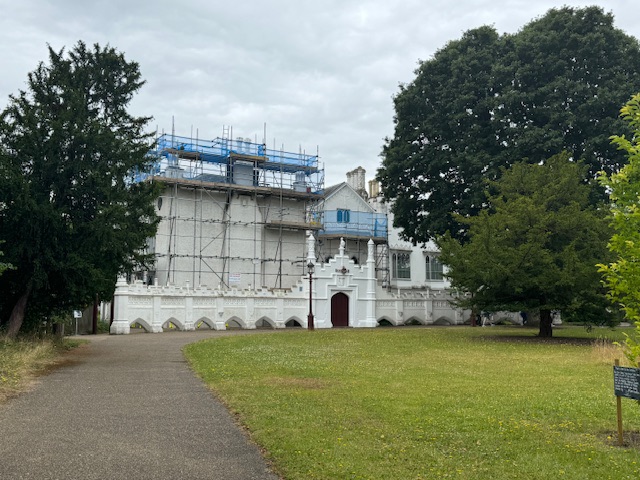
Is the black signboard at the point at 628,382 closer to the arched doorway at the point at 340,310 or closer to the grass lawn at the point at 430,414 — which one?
the grass lawn at the point at 430,414

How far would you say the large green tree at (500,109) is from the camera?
34.0m

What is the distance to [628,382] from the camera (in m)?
8.09

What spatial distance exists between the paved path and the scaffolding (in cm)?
2924

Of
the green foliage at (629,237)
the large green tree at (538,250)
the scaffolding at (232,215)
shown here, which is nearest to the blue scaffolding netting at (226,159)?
the scaffolding at (232,215)

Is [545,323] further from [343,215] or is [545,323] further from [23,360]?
[343,215]

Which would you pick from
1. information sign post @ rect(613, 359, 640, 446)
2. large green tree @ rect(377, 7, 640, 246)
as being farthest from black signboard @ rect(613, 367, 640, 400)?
large green tree @ rect(377, 7, 640, 246)

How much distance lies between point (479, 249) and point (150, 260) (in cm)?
1392

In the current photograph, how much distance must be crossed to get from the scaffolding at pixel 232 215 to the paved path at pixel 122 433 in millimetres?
29242

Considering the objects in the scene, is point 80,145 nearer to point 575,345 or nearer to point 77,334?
point 77,334

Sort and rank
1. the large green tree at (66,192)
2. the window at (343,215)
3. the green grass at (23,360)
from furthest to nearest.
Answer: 1. the window at (343,215)
2. the large green tree at (66,192)
3. the green grass at (23,360)

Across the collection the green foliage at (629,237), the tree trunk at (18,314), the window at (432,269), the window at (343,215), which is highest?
the window at (343,215)

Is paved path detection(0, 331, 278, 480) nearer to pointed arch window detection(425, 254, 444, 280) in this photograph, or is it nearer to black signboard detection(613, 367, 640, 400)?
black signboard detection(613, 367, 640, 400)

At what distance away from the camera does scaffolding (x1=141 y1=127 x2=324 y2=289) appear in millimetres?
43812

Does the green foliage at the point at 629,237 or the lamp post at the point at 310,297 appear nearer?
the green foliage at the point at 629,237
